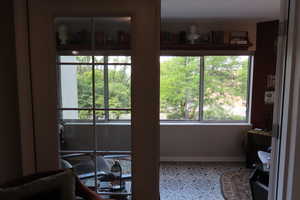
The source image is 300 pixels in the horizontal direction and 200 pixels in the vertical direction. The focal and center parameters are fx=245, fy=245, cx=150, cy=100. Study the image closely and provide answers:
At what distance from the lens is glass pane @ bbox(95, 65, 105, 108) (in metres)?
1.66

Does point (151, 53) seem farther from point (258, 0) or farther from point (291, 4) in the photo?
point (258, 0)

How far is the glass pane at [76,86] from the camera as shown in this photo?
1.66 metres

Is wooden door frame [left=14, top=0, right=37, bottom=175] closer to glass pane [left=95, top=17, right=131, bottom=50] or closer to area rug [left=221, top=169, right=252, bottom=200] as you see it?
glass pane [left=95, top=17, right=131, bottom=50]

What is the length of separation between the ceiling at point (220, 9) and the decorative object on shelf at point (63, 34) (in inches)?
56.8

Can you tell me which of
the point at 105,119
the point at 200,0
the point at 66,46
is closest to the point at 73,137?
the point at 105,119

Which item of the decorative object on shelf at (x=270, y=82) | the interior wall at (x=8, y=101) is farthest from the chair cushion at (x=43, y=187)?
the decorative object on shelf at (x=270, y=82)

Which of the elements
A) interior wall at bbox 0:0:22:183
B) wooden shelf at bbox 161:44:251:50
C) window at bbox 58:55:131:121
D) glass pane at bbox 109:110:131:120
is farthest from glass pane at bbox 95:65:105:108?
wooden shelf at bbox 161:44:251:50

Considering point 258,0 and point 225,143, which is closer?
point 258,0

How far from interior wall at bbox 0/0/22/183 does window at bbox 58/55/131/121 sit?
0.34 m

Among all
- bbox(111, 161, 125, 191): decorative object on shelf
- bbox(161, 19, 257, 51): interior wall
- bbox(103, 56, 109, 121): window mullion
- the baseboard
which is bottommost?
the baseboard

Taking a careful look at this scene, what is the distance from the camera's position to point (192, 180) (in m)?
3.30

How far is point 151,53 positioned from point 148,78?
160 mm

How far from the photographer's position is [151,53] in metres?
1.56

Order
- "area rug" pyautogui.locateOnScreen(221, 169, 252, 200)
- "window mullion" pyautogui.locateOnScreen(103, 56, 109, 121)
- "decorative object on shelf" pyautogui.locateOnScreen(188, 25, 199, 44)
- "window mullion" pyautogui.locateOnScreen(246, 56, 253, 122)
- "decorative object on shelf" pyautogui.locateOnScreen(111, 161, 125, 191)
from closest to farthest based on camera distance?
1. "window mullion" pyautogui.locateOnScreen(103, 56, 109, 121)
2. "decorative object on shelf" pyautogui.locateOnScreen(111, 161, 125, 191)
3. "area rug" pyautogui.locateOnScreen(221, 169, 252, 200)
4. "decorative object on shelf" pyautogui.locateOnScreen(188, 25, 199, 44)
5. "window mullion" pyautogui.locateOnScreen(246, 56, 253, 122)
